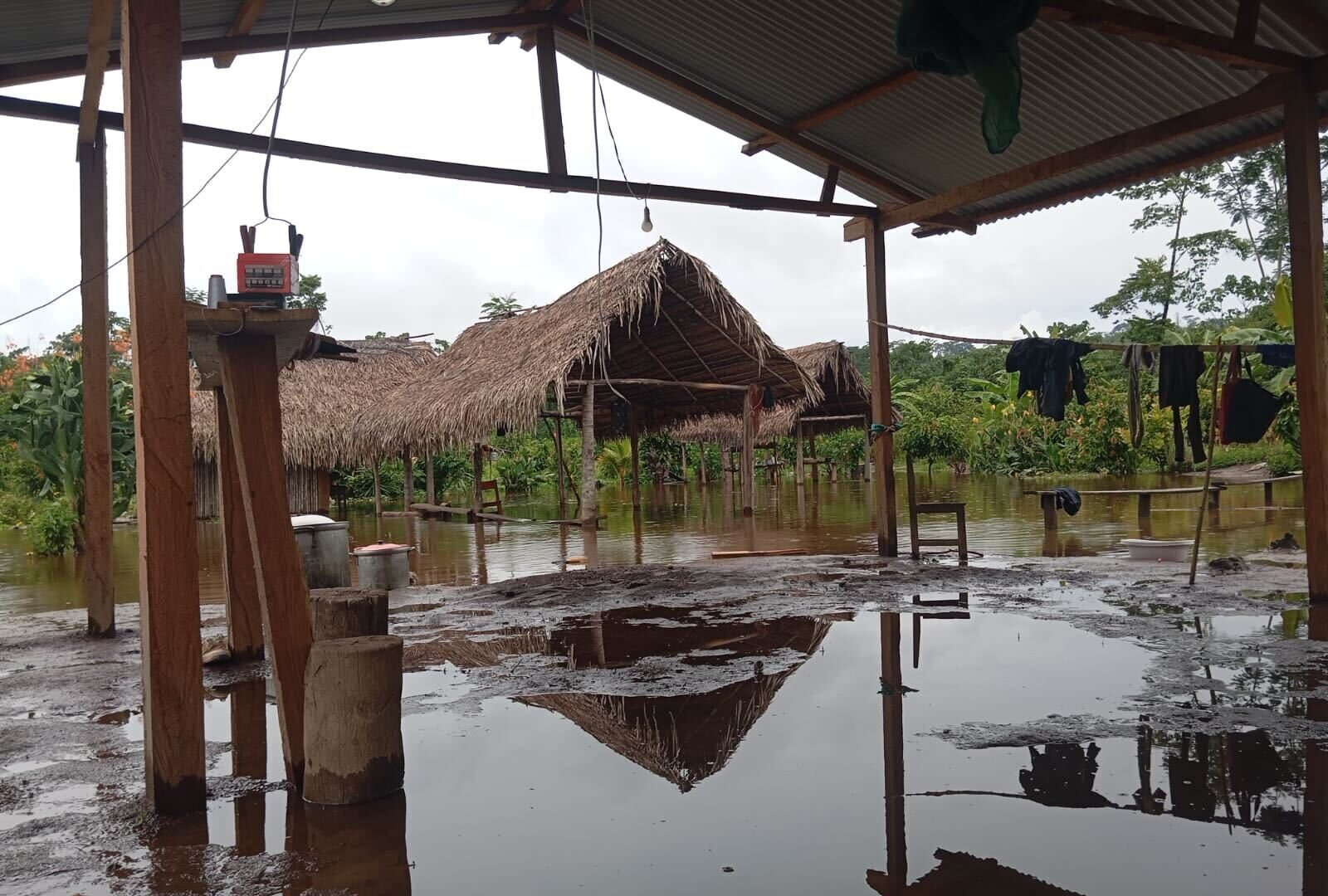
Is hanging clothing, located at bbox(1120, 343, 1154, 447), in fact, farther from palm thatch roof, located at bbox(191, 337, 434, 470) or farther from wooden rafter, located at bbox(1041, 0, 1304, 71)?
palm thatch roof, located at bbox(191, 337, 434, 470)

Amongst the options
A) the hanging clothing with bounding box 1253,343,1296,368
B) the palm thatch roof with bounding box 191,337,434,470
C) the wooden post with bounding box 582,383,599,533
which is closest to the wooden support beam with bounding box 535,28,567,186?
the hanging clothing with bounding box 1253,343,1296,368

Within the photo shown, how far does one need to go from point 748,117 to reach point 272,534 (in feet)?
20.0

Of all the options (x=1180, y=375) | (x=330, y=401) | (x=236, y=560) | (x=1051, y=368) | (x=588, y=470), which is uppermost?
(x=330, y=401)

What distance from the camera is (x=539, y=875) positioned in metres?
2.68

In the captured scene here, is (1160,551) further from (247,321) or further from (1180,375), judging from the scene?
(247,321)

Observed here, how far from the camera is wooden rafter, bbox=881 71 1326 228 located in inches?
239

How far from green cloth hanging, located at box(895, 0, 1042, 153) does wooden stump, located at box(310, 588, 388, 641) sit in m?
3.11

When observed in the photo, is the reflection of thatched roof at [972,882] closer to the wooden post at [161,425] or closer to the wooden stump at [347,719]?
the wooden stump at [347,719]

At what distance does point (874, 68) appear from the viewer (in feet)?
22.9

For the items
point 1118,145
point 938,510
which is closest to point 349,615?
point 938,510

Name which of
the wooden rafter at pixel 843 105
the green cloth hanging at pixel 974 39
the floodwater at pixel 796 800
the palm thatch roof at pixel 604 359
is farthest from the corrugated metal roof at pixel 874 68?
the palm thatch roof at pixel 604 359

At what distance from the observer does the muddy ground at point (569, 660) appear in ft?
10.1

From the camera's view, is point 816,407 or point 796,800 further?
point 816,407

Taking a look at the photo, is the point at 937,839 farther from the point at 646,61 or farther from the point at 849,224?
the point at 849,224
